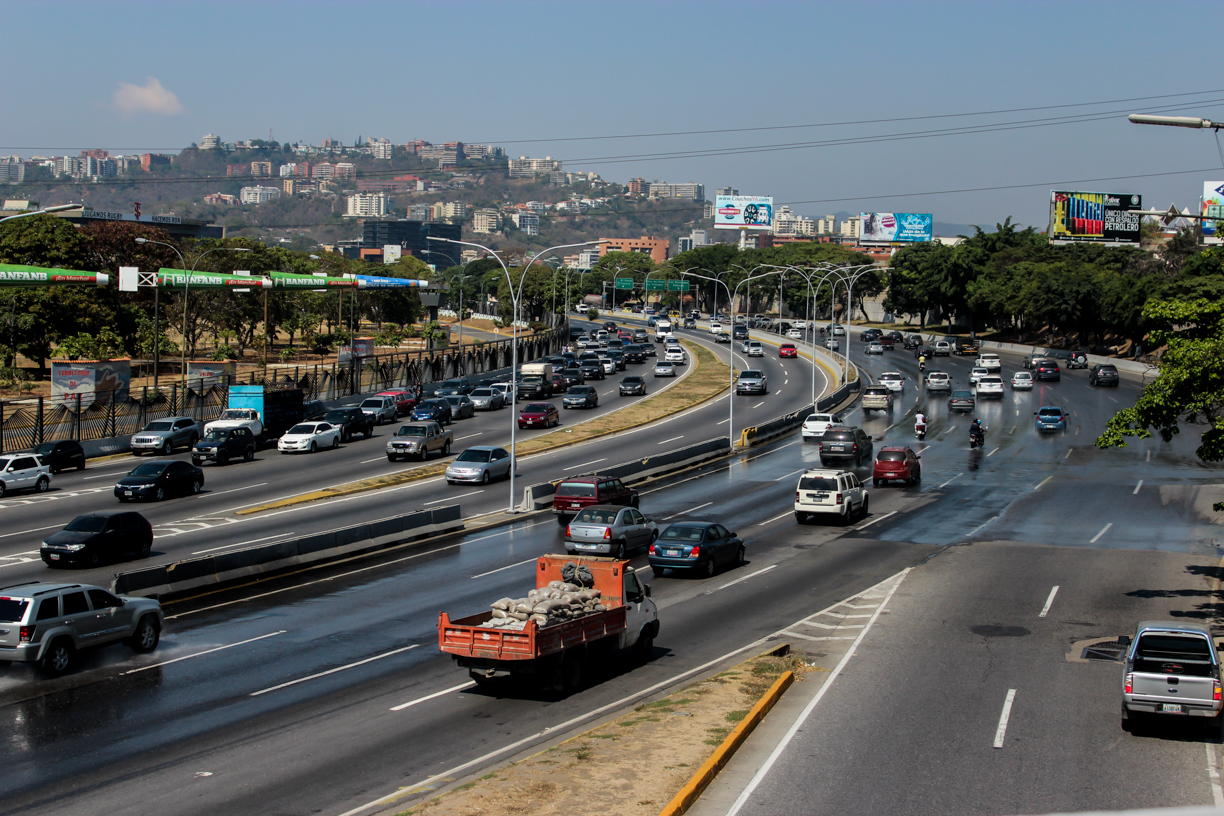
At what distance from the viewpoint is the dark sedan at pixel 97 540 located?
29844 millimetres

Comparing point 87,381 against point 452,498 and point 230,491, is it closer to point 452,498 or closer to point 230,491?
point 230,491

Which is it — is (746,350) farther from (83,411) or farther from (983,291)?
(83,411)

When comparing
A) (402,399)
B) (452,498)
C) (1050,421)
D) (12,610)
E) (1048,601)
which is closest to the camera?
(12,610)

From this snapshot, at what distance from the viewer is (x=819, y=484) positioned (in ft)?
129

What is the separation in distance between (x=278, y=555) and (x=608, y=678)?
13.2 metres

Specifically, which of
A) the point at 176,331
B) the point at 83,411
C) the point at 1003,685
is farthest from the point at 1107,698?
the point at 176,331

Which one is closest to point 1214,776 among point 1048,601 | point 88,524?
point 1048,601

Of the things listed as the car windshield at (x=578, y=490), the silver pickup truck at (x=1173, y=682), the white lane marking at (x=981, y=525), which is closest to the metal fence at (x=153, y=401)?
the car windshield at (x=578, y=490)

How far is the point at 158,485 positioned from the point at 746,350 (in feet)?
274

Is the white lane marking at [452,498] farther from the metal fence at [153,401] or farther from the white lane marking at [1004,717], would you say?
the white lane marking at [1004,717]

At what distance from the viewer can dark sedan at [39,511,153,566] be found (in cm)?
2984

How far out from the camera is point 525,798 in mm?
13508

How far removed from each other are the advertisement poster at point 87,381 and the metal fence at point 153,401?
119mm

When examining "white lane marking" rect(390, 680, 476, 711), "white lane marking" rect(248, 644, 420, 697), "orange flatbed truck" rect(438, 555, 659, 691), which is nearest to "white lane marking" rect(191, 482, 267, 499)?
"white lane marking" rect(248, 644, 420, 697)
